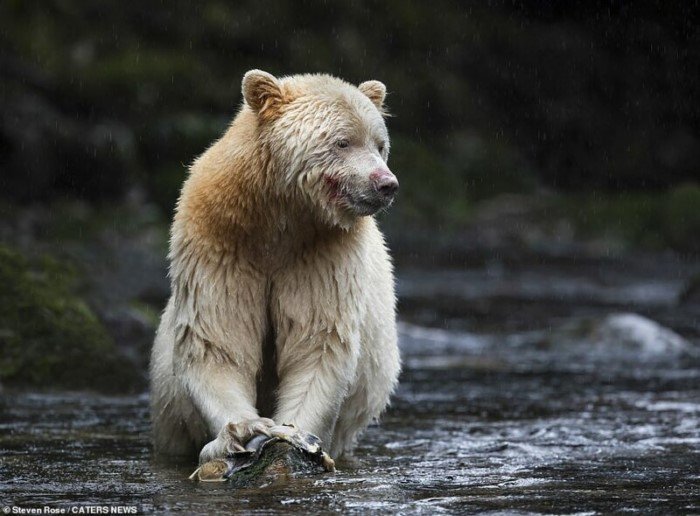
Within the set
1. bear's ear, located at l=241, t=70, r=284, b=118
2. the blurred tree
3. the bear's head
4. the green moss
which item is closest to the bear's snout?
the bear's head

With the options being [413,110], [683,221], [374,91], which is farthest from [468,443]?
[413,110]

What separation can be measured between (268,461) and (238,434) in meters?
0.17

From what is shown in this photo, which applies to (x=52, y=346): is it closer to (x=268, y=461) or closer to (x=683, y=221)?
(x=268, y=461)

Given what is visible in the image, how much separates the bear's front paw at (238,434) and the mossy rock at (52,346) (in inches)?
141

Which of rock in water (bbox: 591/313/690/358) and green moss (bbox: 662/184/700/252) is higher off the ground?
green moss (bbox: 662/184/700/252)

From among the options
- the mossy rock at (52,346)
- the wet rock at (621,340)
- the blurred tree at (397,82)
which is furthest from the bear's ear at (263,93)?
the blurred tree at (397,82)

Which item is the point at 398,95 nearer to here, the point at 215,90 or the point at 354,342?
the point at 215,90

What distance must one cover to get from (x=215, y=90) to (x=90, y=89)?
2.45 metres

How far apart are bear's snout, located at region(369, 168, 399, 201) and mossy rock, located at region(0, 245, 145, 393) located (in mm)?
3906

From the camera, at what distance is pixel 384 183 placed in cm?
562

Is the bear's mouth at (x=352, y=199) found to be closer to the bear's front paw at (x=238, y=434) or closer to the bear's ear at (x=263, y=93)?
the bear's ear at (x=263, y=93)

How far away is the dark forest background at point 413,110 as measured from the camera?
2038 centimetres

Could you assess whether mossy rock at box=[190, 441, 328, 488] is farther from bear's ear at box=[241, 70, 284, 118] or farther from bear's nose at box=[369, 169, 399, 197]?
bear's ear at box=[241, 70, 284, 118]

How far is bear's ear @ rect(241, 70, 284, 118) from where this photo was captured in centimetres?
591
